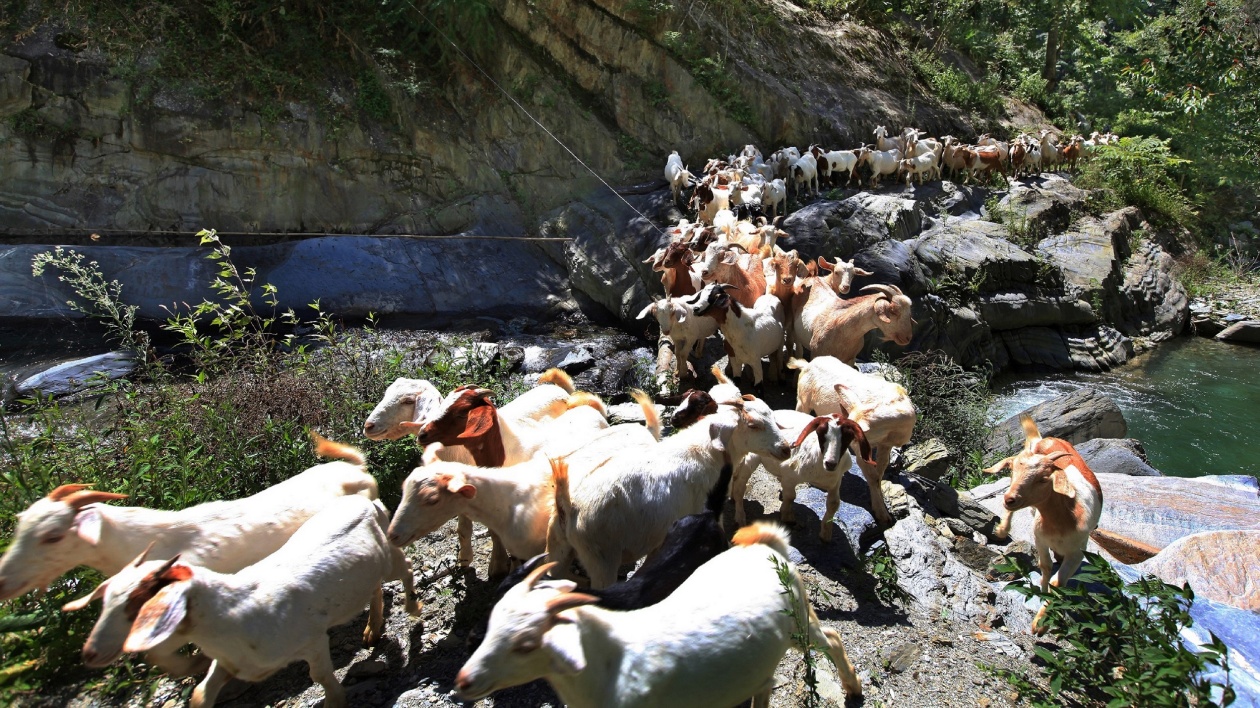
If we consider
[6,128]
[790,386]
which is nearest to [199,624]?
[790,386]

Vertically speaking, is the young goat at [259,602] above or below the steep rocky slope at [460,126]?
below

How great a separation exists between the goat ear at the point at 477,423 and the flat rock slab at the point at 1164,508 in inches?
173

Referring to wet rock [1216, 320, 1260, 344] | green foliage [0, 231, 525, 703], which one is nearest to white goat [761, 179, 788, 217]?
green foliage [0, 231, 525, 703]

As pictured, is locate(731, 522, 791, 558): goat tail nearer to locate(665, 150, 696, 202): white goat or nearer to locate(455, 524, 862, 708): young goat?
locate(455, 524, 862, 708): young goat

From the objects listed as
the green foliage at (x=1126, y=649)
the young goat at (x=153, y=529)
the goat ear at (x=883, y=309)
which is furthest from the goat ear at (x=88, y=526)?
the goat ear at (x=883, y=309)

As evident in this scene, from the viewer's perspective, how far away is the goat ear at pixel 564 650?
8.24 feet

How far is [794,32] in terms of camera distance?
18172 mm

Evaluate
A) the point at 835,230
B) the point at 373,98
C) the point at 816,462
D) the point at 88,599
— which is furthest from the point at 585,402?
the point at 373,98

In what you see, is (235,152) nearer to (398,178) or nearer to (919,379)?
(398,178)

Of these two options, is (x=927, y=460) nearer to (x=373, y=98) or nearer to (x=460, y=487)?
(x=460, y=487)

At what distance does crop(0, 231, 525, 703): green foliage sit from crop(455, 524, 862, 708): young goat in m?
2.24

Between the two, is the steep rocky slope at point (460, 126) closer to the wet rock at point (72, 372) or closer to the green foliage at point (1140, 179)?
the green foliage at point (1140, 179)

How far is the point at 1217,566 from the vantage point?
476 centimetres

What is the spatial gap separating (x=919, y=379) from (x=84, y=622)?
7.12 m
